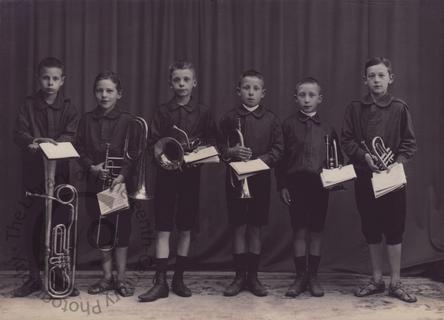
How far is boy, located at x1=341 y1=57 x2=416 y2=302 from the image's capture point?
13.3ft

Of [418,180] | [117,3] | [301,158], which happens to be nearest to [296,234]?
[301,158]

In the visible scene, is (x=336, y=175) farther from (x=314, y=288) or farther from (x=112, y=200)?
(x=112, y=200)

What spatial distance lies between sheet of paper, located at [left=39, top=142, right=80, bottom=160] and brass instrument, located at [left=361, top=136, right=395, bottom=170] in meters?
1.88

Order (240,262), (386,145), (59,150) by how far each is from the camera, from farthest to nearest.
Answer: (240,262)
(386,145)
(59,150)

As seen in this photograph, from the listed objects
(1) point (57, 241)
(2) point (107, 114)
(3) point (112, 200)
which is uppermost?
(2) point (107, 114)

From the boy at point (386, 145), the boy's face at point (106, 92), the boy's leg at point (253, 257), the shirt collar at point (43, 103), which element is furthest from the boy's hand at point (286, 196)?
the shirt collar at point (43, 103)

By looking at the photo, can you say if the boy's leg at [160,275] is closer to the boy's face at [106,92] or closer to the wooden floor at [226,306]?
the wooden floor at [226,306]

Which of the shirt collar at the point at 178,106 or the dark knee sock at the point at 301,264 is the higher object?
the shirt collar at the point at 178,106

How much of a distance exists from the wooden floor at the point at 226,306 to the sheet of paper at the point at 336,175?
787 mm

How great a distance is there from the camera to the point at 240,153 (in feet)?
13.2

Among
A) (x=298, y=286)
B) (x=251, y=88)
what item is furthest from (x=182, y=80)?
(x=298, y=286)

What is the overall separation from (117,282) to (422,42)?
295cm

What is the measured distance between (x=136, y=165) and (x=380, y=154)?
5.22 ft

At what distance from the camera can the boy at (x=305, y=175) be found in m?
4.11
